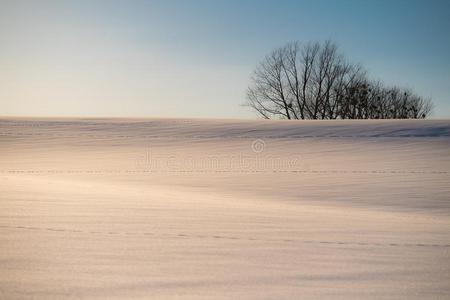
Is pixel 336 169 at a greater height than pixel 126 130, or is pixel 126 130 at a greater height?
pixel 126 130

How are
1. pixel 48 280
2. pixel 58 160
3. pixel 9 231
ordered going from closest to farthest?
pixel 48 280
pixel 9 231
pixel 58 160

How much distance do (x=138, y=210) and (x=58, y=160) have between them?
29.7 ft

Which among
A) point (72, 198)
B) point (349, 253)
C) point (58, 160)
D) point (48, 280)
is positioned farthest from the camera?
point (58, 160)

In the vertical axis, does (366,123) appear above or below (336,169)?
above

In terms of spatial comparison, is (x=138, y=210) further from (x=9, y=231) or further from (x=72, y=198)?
(x=9, y=231)

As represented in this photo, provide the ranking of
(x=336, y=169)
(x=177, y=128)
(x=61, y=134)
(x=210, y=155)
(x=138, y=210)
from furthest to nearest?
1. (x=177, y=128)
2. (x=61, y=134)
3. (x=210, y=155)
4. (x=336, y=169)
5. (x=138, y=210)

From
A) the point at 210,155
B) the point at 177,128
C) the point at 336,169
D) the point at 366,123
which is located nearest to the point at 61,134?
the point at 177,128

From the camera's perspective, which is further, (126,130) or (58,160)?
(126,130)

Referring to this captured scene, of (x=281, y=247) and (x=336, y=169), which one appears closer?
(x=281, y=247)

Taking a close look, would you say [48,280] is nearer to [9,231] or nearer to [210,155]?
[9,231]

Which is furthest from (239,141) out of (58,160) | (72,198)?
(72,198)

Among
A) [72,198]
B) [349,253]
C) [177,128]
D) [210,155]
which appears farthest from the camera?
[177,128]

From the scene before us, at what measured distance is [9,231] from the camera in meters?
2.82

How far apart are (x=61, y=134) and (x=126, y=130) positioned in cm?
254
